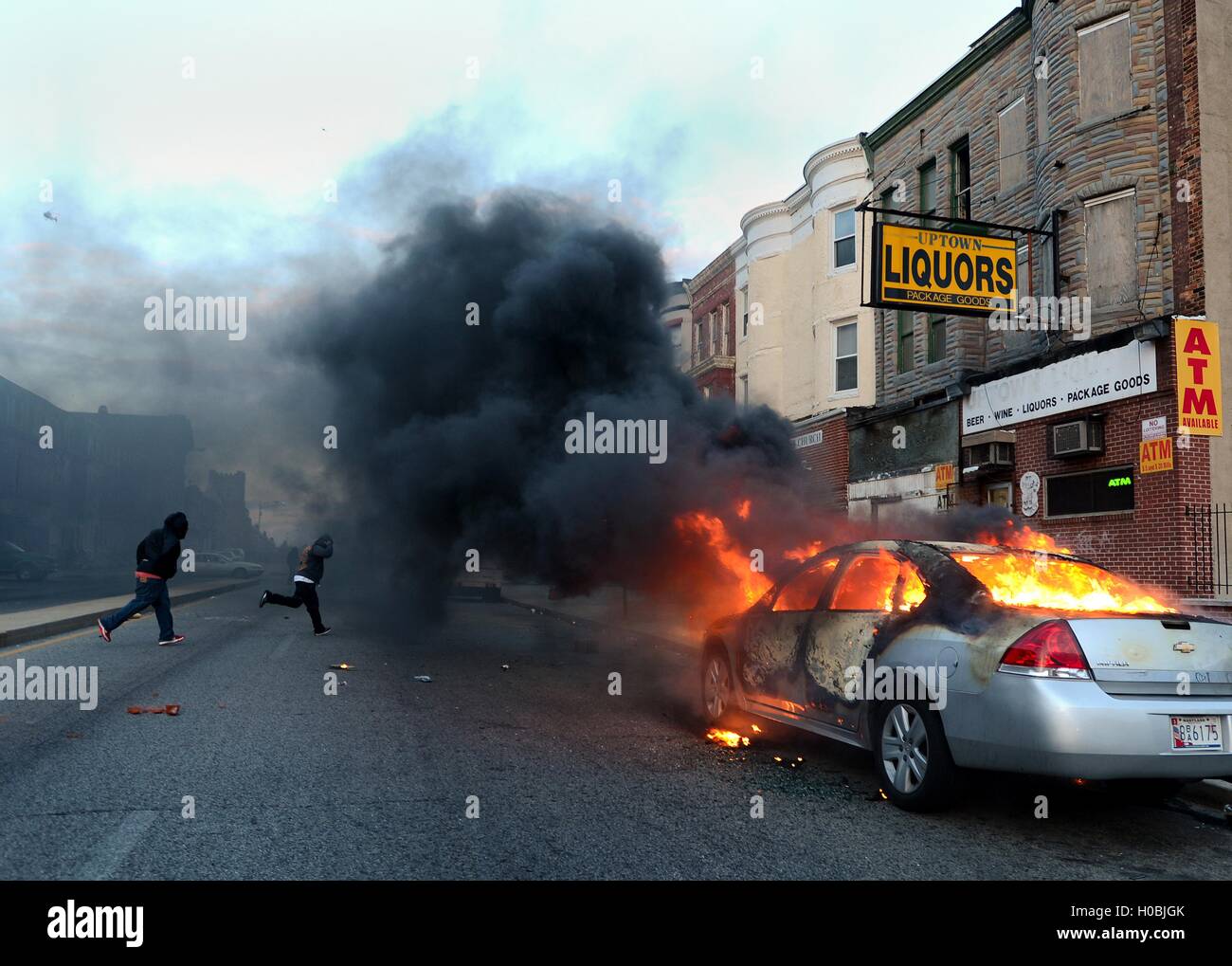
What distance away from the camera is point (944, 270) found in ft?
45.9

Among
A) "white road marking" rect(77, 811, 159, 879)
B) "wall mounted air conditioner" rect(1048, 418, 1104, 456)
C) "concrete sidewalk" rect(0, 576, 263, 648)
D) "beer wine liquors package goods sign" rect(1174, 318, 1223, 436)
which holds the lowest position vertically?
"concrete sidewalk" rect(0, 576, 263, 648)

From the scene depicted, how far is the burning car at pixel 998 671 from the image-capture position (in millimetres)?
4445

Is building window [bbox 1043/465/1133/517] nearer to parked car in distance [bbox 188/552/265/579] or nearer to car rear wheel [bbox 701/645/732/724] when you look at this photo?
car rear wheel [bbox 701/645/732/724]

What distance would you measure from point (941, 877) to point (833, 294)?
795 inches

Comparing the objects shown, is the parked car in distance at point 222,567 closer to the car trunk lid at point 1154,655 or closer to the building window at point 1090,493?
the building window at point 1090,493

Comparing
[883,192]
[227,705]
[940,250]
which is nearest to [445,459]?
[227,705]

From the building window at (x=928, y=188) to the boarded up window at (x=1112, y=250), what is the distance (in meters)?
5.14

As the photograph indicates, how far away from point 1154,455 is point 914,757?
32.8ft

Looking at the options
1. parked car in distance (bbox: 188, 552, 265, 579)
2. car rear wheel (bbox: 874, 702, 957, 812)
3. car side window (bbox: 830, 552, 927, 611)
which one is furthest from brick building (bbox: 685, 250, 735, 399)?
parked car in distance (bbox: 188, 552, 265, 579)

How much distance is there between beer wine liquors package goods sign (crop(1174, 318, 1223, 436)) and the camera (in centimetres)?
1274

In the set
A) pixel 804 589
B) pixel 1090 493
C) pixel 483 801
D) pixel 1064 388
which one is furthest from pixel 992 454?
pixel 483 801

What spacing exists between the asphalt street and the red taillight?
28.2 inches

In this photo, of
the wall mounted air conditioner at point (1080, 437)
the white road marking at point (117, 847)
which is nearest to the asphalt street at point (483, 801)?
the white road marking at point (117, 847)

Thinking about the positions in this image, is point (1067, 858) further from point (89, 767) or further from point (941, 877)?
point (89, 767)
